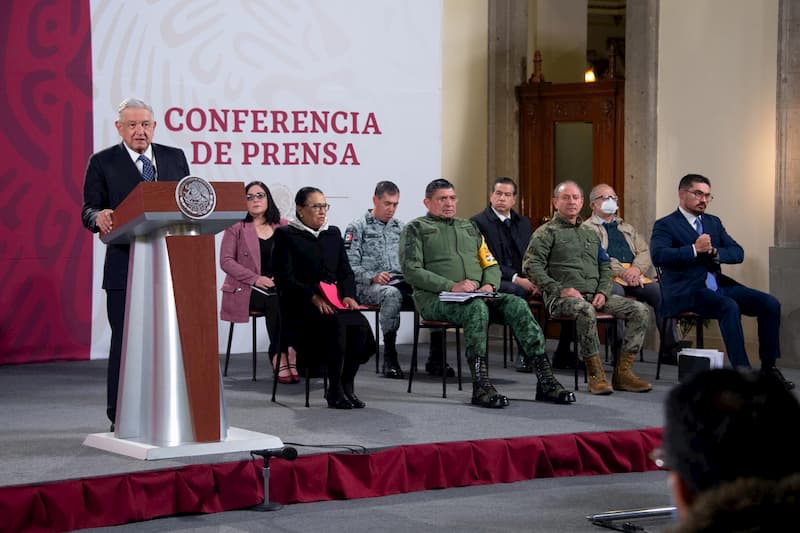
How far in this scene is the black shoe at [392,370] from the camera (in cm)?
696

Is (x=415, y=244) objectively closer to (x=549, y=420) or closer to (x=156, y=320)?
(x=549, y=420)

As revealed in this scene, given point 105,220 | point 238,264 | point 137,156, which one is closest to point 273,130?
point 238,264

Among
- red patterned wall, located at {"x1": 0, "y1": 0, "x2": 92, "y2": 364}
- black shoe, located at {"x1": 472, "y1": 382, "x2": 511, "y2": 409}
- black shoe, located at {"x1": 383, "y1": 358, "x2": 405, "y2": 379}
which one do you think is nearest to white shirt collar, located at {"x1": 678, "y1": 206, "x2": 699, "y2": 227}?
black shoe, located at {"x1": 472, "y1": 382, "x2": 511, "y2": 409}

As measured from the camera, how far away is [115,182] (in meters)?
4.72

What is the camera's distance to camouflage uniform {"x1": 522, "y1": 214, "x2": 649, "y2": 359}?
641 cm

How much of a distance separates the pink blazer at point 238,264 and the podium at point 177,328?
2390 mm

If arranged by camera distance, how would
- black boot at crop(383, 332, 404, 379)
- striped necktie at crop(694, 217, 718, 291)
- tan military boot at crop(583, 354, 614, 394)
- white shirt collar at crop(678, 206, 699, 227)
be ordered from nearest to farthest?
1. tan military boot at crop(583, 354, 614, 394)
2. striped necktie at crop(694, 217, 718, 291)
3. white shirt collar at crop(678, 206, 699, 227)
4. black boot at crop(383, 332, 404, 379)

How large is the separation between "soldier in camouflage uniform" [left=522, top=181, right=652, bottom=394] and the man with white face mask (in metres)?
0.85

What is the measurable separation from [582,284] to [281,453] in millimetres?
2673

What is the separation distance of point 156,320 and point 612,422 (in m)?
2.12

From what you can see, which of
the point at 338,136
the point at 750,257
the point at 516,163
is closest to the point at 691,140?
the point at 750,257

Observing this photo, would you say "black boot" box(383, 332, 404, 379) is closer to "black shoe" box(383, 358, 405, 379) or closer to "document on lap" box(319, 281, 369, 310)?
"black shoe" box(383, 358, 405, 379)

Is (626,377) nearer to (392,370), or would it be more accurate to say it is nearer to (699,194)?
(699,194)

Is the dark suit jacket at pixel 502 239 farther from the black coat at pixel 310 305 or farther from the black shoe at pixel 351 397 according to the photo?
the black shoe at pixel 351 397
